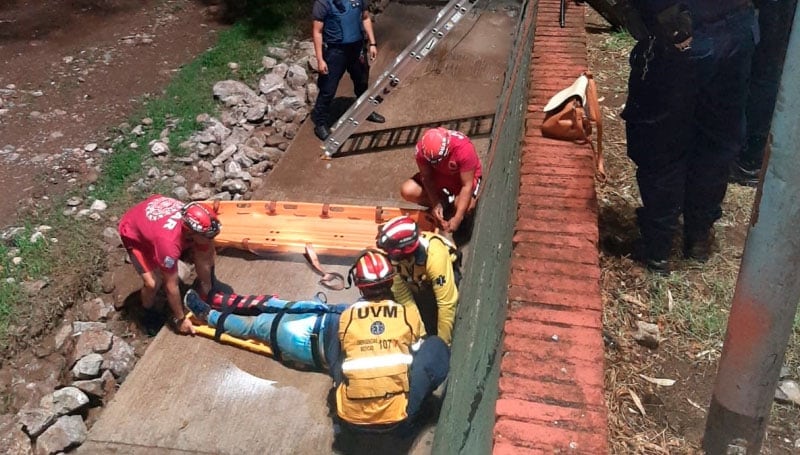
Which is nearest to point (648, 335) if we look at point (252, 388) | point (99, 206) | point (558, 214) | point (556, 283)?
point (558, 214)

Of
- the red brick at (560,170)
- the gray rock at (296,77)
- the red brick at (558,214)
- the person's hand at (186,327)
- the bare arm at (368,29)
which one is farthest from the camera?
the gray rock at (296,77)

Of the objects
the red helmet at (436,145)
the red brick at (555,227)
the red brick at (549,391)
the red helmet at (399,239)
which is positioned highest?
the red brick at (555,227)

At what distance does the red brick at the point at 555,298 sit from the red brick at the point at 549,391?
35 cm

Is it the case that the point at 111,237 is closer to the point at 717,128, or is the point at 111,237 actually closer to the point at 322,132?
the point at 322,132

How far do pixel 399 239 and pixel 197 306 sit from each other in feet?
5.20

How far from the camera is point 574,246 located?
2.62 metres

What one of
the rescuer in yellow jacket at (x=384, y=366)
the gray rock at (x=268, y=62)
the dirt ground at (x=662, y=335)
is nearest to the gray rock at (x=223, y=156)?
the gray rock at (x=268, y=62)

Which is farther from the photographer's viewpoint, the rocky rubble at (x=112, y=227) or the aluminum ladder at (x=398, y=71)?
the aluminum ladder at (x=398, y=71)

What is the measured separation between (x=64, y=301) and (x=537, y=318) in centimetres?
401

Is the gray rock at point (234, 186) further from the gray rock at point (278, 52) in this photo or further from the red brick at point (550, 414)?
the red brick at point (550, 414)

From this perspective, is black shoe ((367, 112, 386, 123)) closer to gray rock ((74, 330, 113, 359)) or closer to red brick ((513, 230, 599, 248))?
gray rock ((74, 330, 113, 359))

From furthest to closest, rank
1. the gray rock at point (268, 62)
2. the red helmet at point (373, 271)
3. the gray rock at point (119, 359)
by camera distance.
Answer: the gray rock at point (268, 62) < the gray rock at point (119, 359) < the red helmet at point (373, 271)

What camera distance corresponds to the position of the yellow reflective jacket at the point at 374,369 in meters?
3.65

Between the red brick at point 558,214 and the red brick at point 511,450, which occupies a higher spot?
the red brick at point 558,214
